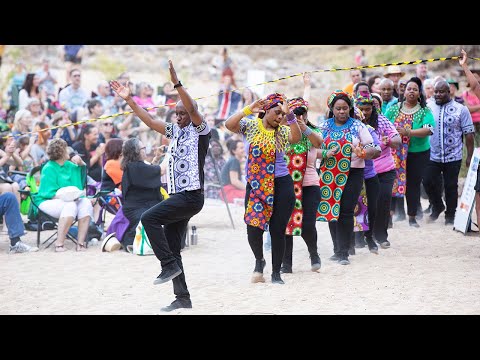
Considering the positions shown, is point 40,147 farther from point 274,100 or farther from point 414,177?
point 274,100

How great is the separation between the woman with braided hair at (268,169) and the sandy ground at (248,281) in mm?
623

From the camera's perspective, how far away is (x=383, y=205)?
392 inches

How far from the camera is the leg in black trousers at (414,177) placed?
1144 centimetres

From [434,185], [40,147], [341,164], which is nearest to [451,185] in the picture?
[434,185]

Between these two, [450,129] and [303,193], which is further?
[450,129]

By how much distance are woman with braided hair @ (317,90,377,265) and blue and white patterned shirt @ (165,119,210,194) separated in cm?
231

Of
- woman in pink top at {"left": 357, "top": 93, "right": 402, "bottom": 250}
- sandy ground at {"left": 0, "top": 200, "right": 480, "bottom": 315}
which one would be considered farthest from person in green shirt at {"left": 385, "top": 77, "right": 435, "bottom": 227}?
woman in pink top at {"left": 357, "top": 93, "right": 402, "bottom": 250}

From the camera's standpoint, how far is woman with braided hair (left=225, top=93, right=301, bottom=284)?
7.87m

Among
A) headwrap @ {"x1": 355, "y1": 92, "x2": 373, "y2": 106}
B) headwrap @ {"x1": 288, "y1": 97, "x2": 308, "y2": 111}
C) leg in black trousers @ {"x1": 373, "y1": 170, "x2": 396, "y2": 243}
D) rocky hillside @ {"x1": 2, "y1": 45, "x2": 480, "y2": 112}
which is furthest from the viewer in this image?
rocky hillside @ {"x1": 2, "y1": 45, "x2": 480, "y2": 112}

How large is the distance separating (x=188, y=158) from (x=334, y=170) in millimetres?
2510

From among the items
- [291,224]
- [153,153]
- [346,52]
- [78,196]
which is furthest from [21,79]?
[346,52]

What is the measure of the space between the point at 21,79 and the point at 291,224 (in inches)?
471

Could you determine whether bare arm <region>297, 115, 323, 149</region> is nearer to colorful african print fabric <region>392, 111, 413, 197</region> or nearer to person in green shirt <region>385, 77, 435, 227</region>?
person in green shirt <region>385, 77, 435, 227</region>

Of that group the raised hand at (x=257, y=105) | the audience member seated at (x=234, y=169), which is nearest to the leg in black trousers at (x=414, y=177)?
the audience member seated at (x=234, y=169)
